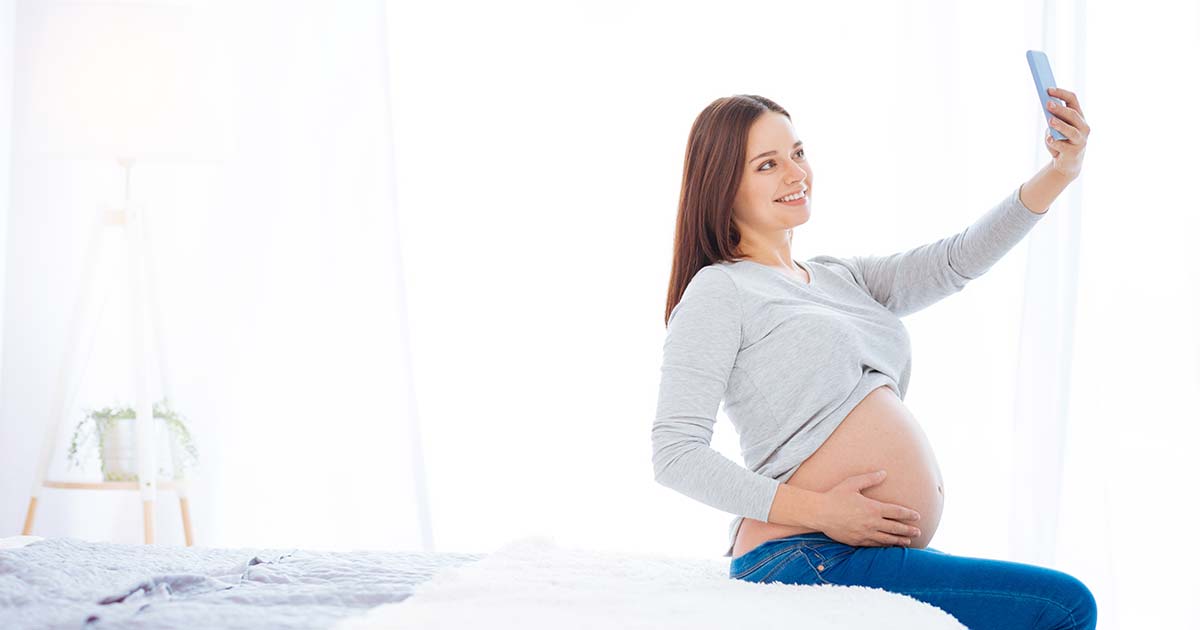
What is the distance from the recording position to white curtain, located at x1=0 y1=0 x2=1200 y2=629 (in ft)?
7.80

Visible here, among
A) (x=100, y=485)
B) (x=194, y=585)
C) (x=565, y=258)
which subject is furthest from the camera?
(x=565, y=258)

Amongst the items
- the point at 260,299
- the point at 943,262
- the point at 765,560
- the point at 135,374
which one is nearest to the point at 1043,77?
the point at 943,262

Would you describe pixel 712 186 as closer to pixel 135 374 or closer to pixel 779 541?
pixel 779 541

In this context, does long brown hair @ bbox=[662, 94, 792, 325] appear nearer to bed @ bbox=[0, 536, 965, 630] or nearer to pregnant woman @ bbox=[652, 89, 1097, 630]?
pregnant woman @ bbox=[652, 89, 1097, 630]

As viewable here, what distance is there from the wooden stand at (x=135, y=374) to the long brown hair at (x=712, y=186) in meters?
1.40

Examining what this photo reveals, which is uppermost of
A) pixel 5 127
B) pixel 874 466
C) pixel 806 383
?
pixel 5 127

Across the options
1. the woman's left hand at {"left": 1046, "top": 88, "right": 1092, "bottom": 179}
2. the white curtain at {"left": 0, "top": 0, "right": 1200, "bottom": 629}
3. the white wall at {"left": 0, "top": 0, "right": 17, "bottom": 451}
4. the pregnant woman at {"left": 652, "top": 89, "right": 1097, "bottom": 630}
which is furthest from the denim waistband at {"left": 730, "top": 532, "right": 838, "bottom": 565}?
the white wall at {"left": 0, "top": 0, "right": 17, "bottom": 451}

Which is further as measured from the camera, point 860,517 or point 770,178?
point 770,178

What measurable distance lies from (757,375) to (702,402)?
3.9 inches

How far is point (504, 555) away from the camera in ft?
4.54

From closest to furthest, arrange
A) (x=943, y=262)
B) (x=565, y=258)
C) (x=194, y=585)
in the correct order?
(x=194, y=585), (x=943, y=262), (x=565, y=258)

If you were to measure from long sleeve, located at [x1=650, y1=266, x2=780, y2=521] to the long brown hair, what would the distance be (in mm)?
128

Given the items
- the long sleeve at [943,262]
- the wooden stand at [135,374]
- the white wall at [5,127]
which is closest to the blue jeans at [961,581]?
the long sleeve at [943,262]

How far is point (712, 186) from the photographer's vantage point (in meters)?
1.50
